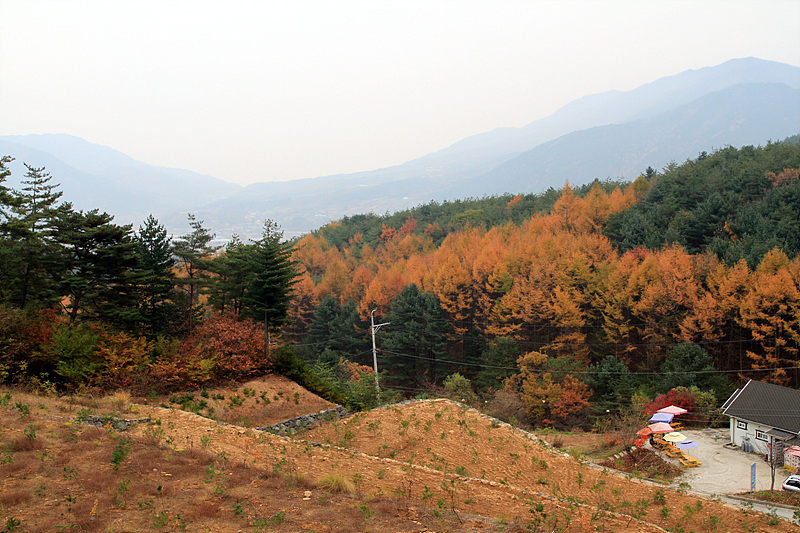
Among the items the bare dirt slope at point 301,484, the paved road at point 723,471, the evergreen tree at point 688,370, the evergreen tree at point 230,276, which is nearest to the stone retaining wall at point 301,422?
the bare dirt slope at point 301,484

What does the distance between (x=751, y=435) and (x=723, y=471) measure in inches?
177

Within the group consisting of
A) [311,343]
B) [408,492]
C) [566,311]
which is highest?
[408,492]

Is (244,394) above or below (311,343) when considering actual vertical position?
above

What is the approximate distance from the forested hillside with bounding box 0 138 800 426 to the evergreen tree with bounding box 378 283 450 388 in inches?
6.6

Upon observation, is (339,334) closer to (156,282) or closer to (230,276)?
(230,276)

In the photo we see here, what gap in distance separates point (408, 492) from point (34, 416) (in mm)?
8019

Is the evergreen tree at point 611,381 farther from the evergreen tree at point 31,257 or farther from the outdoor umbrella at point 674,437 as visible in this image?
the evergreen tree at point 31,257

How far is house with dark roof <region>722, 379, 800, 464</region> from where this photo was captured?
2217cm

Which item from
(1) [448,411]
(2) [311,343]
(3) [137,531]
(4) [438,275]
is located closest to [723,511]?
(1) [448,411]

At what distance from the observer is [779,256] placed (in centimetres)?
3297

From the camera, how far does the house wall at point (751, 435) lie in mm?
22859

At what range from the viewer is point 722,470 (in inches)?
811

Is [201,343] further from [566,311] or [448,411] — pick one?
[566,311]

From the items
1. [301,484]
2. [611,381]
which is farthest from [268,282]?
[611,381]
